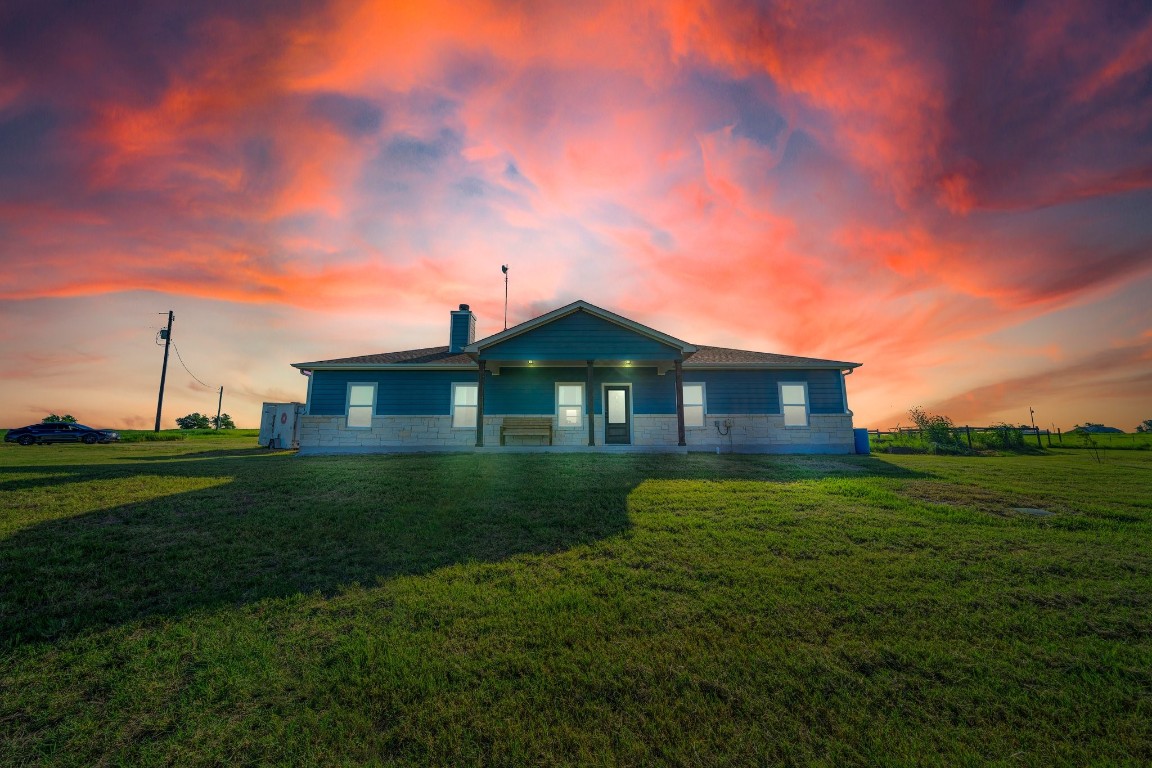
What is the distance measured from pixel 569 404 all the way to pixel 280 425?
16072 mm

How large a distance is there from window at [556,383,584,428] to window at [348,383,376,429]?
Answer: 23.1 ft

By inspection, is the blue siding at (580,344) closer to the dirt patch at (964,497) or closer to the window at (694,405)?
the window at (694,405)

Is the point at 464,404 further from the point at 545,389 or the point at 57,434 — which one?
the point at 57,434

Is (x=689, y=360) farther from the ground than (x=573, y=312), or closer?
closer

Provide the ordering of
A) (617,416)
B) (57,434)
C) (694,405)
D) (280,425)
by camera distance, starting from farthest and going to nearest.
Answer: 1. (57,434)
2. (280,425)
3. (694,405)
4. (617,416)

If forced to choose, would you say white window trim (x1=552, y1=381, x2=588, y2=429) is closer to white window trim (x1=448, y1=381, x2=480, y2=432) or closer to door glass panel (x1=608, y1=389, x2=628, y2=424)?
door glass panel (x1=608, y1=389, x2=628, y2=424)

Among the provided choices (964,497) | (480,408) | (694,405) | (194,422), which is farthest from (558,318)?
(194,422)

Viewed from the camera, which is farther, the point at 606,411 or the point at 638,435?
the point at 606,411

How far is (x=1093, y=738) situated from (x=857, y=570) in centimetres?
228

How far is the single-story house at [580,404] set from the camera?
55.6 ft

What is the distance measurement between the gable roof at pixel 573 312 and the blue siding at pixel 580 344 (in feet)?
0.45

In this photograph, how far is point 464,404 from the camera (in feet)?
57.0

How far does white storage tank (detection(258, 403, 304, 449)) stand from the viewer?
2292 cm

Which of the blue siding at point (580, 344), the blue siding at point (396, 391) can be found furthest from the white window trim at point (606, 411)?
the blue siding at point (396, 391)
